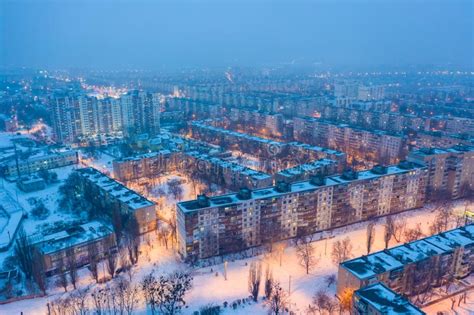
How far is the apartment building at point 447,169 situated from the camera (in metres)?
20.4

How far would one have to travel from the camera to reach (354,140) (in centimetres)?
3142

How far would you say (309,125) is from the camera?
35.1 metres

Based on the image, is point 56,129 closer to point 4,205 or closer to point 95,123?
point 95,123

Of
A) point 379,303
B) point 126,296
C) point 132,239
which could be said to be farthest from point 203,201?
point 379,303

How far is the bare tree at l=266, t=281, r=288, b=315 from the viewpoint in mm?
12117

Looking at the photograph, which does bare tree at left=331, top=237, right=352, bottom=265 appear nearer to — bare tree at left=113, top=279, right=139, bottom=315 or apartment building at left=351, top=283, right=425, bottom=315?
apartment building at left=351, top=283, right=425, bottom=315

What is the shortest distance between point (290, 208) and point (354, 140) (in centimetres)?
1685

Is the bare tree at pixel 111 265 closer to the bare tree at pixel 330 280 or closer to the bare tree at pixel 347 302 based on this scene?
the bare tree at pixel 330 280

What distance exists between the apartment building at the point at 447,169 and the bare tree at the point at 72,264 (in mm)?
16981

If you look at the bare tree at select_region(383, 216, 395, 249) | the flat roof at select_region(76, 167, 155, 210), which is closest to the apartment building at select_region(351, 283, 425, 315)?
the bare tree at select_region(383, 216, 395, 249)

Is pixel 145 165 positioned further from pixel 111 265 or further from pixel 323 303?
pixel 323 303

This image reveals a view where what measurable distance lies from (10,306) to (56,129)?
2646 cm

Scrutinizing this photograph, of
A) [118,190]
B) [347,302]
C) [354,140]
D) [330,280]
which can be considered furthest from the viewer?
[354,140]

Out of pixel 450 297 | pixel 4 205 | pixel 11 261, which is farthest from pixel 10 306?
pixel 450 297
